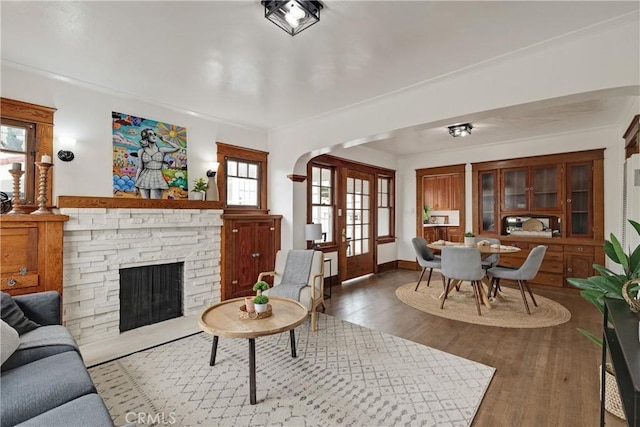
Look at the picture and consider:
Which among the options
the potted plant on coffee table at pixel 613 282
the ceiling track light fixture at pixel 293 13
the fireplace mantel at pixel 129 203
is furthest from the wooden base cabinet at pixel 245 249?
the potted plant on coffee table at pixel 613 282

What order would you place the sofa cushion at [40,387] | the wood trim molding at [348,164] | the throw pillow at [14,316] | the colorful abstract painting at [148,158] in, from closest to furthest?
1. the sofa cushion at [40,387]
2. the throw pillow at [14,316]
3. the colorful abstract painting at [148,158]
4. the wood trim molding at [348,164]

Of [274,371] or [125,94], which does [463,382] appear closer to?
[274,371]

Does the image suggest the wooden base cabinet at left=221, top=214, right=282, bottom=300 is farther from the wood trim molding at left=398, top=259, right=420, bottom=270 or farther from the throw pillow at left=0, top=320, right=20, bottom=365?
the wood trim molding at left=398, top=259, right=420, bottom=270

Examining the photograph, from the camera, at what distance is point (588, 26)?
2.14 metres

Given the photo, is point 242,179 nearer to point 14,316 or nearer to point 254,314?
point 254,314

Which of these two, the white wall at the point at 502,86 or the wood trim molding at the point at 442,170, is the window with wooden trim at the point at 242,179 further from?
the wood trim molding at the point at 442,170

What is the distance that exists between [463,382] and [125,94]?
4403 mm

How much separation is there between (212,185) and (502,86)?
3.54 meters

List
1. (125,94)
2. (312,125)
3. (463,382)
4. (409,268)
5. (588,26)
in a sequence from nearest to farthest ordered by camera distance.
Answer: (588,26) < (463,382) < (125,94) < (312,125) < (409,268)

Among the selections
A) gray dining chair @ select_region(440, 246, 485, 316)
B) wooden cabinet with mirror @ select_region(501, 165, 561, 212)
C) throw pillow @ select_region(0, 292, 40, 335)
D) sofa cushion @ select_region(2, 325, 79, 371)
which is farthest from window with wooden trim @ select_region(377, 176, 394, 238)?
throw pillow @ select_region(0, 292, 40, 335)

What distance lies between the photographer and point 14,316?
2.12 metres

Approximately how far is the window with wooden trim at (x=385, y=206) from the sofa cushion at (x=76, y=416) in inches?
232

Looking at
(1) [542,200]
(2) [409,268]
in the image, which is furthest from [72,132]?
(1) [542,200]

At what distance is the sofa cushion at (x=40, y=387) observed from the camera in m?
1.42
